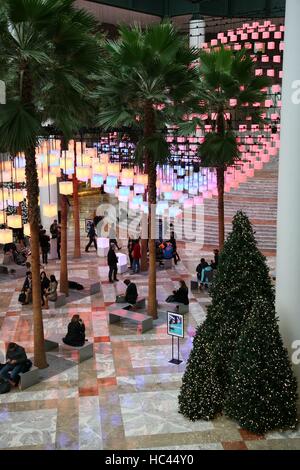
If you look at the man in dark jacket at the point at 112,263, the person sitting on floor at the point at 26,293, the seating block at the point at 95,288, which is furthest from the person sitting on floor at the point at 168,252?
the person sitting on floor at the point at 26,293

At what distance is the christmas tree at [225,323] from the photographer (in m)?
9.21

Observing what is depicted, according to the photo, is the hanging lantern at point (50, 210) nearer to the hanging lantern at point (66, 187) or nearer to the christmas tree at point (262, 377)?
the hanging lantern at point (66, 187)

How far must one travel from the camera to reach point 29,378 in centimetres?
1061

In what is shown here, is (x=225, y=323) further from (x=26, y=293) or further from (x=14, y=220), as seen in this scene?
(x=14, y=220)

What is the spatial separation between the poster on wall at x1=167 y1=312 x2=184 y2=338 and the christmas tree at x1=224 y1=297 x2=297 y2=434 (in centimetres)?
236

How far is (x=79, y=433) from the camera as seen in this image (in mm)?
8938

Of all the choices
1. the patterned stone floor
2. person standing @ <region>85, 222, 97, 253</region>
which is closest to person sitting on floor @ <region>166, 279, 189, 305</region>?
the patterned stone floor

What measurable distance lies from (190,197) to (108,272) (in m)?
4.43

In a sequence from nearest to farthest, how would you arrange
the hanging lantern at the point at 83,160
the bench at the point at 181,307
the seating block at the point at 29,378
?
the seating block at the point at 29,378
the bench at the point at 181,307
the hanging lantern at the point at 83,160

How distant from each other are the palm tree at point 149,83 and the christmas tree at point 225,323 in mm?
4471

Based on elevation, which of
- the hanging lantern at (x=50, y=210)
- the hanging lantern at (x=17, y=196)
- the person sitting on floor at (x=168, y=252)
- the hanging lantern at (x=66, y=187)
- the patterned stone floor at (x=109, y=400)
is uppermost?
the hanging lantern at (x=66, y=187)

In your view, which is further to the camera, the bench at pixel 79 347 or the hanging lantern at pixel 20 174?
the hanging lantern at pixel 20 174

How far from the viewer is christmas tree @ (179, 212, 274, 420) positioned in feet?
30.2

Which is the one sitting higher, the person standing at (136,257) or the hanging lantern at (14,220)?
the hanging lantern at (14,220)
